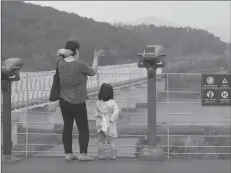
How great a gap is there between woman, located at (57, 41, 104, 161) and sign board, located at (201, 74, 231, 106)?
63.4 inches

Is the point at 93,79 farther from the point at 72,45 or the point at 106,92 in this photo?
the point at 72,45

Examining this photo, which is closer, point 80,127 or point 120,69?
point 80,127

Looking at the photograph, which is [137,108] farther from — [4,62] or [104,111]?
[4,62]

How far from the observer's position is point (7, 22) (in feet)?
173

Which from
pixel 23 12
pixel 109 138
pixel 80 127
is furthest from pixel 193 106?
pixel 23 12

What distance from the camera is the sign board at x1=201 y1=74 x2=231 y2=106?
6.79 metres

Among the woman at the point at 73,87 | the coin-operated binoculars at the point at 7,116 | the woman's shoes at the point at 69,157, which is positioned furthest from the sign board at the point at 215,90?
the coin-operated binoculars at the point at 7,116

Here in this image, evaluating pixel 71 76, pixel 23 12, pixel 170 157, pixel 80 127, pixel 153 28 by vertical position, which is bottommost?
pixel 170 157

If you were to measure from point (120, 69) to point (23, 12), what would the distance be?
4040 cm

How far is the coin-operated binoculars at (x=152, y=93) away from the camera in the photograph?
6.39 meters

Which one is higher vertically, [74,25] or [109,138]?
[74,25]

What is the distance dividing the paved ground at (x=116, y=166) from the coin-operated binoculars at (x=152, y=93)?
125mm

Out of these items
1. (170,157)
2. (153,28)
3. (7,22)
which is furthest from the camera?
(7,22)

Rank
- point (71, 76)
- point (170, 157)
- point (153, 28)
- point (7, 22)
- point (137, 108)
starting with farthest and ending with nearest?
point (7, 22)
point (153, 28)
point (137, 108)
point (170, 157)
point (71, 76)
